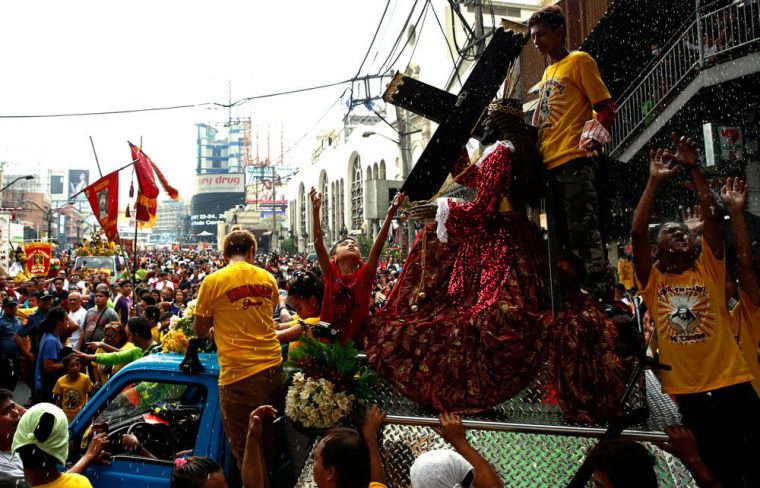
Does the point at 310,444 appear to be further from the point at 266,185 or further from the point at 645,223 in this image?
the point at 266,185

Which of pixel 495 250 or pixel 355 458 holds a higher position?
pixel 495 250

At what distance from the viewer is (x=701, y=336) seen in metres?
2.87

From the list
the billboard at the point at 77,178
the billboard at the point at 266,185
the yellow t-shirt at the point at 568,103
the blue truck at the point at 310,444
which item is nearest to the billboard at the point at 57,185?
the billboard at the point at 77,178

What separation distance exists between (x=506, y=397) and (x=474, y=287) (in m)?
0.79

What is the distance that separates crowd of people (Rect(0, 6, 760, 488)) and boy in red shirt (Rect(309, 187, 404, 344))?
11 millimetres

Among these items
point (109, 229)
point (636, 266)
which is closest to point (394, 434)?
point (636, 266)

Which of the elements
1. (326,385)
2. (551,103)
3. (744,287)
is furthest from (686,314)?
(326,385)

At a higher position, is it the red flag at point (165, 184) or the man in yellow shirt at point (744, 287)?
the red flag at point (165, 184)

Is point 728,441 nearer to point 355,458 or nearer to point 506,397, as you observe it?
point 506,397

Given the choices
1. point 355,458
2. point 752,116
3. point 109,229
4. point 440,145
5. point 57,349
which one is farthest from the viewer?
point 109,229

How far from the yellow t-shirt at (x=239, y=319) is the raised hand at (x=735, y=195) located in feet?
8.95

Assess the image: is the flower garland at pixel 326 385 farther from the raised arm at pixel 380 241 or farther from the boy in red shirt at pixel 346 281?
the raised arm at pixel 380 241

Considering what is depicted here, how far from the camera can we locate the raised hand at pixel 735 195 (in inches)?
117

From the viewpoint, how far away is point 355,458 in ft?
7.41
